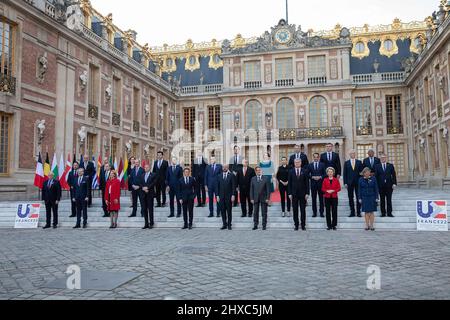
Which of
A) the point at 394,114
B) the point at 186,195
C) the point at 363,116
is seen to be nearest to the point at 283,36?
the point at 363,116

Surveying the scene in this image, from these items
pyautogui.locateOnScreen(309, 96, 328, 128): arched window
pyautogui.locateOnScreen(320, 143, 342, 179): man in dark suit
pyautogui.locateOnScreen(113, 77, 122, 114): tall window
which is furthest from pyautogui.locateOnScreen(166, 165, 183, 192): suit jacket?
pyautogui.locateOnScreen(309, 96, 328, 128): arched window

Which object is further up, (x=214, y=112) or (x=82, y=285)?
(x=214, y=112)

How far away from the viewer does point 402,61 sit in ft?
106

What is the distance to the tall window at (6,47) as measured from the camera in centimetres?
1563

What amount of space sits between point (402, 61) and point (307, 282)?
3204cm

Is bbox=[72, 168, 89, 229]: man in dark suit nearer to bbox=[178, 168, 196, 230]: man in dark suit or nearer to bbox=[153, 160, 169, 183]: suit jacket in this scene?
bbox=[153, 160, 169, 183]: suit jacket

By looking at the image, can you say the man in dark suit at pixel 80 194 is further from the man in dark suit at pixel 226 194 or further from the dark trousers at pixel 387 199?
the dark trousers at pixel 387 199

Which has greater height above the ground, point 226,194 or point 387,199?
point 226,194

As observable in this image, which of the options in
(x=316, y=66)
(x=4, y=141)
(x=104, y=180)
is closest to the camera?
(x=104, y=180)

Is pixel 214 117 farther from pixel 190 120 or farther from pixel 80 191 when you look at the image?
pixel 80 191

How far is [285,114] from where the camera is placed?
32594 millimetres

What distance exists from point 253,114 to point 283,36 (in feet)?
22.6
